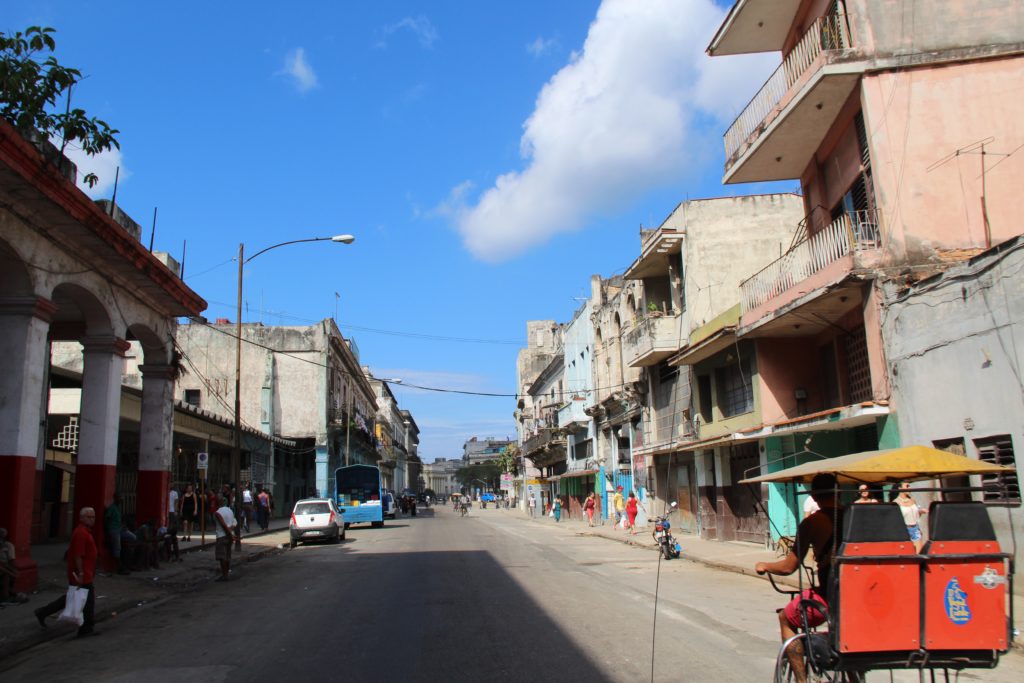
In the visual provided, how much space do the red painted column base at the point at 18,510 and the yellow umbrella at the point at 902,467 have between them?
1103cm

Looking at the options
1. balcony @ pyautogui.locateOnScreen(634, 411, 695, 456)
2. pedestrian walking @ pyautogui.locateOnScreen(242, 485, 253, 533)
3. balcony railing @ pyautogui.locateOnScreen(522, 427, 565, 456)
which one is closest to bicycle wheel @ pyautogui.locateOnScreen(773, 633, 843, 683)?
balcony @ pyautogui.locateOnScreen(634, 411, 695, 456)

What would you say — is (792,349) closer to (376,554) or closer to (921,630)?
(376,554)

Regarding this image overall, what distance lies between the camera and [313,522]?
84.8 feet

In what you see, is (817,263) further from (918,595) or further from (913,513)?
(918,595)

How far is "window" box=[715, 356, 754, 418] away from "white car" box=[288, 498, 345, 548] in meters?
13.2

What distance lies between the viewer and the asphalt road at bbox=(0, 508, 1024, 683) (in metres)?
7.32

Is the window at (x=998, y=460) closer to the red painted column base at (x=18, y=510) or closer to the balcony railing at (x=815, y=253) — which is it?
the balcony railing at (x=815, y=253)

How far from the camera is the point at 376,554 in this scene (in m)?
21.5

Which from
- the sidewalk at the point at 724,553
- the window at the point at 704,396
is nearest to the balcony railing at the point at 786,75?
the window at the point at 704,396

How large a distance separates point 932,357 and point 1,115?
13.7 m

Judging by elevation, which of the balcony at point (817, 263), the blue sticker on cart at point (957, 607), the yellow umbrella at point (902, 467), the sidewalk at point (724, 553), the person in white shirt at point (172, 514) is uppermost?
the balcony at point (817, 263)

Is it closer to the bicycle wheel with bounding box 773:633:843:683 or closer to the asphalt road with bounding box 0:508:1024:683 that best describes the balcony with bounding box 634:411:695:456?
the asphalt road with bounding box 0:508:1024:683

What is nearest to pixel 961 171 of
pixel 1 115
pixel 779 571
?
pixel 779 571

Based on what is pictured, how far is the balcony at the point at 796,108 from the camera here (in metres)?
15.4
